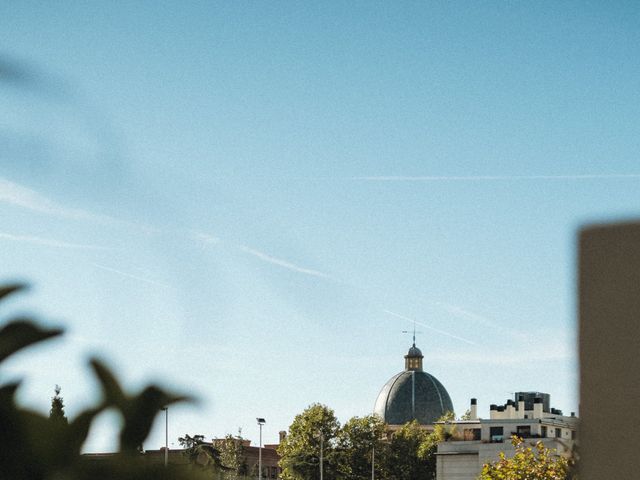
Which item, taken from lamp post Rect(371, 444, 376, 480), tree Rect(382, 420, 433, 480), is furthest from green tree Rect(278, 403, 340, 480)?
tree Rect(382, 420, 433, 480)

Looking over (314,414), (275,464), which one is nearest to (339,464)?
(314,414)

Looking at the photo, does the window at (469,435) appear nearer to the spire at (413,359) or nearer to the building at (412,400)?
the building at (412,400)

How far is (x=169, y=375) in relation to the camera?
76.2 inches

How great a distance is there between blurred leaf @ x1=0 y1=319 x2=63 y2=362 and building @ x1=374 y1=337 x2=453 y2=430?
163 metres

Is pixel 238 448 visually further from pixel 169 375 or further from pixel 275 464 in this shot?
pixel 169 375

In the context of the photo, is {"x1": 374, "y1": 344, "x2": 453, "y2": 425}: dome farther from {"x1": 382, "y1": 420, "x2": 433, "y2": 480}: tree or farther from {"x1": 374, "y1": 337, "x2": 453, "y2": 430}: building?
{"x1": 382, "y1": 420, "x2": 433, "y2": 480}: tree

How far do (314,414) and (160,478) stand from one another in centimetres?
→ 9161

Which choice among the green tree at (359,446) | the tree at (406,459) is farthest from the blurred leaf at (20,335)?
the tree at (406,459)

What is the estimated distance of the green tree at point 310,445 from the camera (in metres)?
88.4

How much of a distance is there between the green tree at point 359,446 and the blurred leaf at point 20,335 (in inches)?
3504

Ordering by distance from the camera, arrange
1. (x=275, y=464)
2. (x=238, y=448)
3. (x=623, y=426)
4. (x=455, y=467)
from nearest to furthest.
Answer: (x=623, y=426) < (x=455, y=467) < (x=238, y=448) < (x=275, y=464)

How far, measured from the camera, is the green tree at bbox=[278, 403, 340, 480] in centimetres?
8838

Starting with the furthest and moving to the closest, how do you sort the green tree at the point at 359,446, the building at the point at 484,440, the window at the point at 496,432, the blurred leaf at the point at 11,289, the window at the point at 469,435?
the green tree at the point at 359,446, the window at the point at 496,432, the window at the point at 469,435, the building at the point at 484,440, the blurred leaf at the point at 11,289

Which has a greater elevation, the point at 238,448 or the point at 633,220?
the point at 633,220
